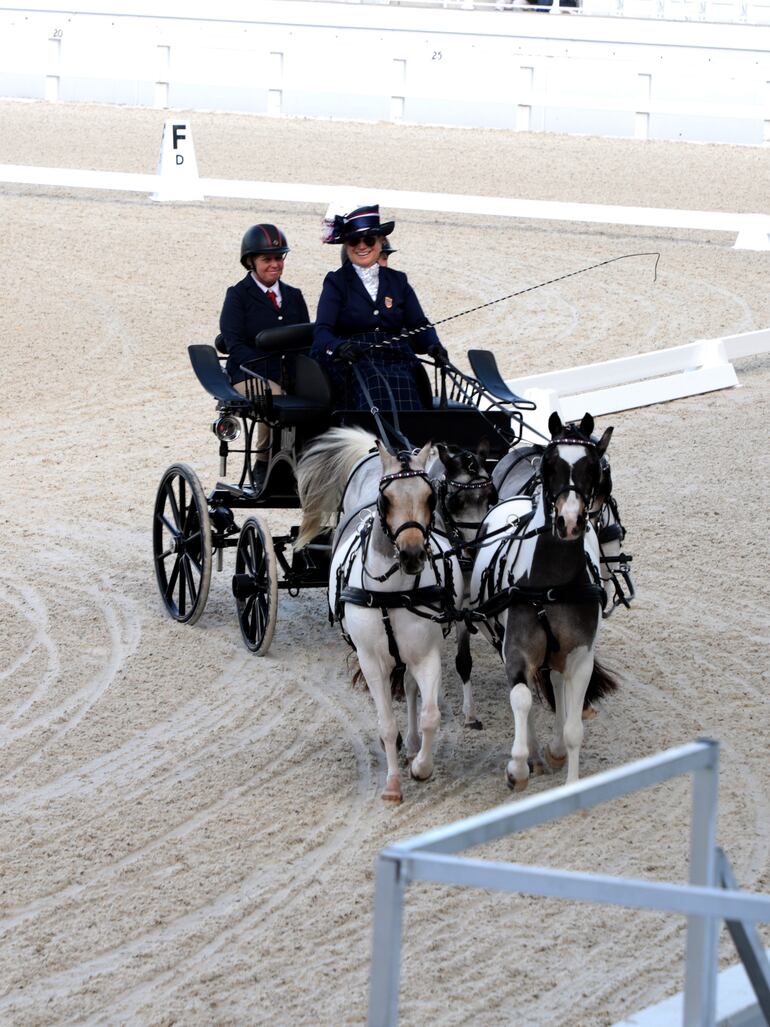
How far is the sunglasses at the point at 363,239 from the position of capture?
670cm

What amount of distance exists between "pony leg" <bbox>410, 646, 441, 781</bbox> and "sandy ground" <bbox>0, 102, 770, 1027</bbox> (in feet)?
0.45

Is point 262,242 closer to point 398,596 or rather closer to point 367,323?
point 367,323

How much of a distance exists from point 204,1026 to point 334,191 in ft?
42.9

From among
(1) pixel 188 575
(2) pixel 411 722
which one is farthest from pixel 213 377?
(2) pixel 411 722

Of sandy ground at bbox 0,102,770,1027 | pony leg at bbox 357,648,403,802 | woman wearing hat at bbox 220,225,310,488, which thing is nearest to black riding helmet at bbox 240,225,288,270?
woman wearing hat at bbox 220,225,310,488

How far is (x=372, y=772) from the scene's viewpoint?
5.62 metres

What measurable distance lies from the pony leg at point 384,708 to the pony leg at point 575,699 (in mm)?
588

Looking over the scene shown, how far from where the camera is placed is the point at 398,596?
5.25 m

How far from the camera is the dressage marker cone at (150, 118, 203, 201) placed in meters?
16.7

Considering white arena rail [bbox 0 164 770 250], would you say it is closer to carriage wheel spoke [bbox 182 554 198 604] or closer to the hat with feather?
the hat with feather

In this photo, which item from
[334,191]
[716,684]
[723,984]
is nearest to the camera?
[723,984]

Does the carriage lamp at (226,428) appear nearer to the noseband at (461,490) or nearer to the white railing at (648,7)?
the noseband at (461,490)

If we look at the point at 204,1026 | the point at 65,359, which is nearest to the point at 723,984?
the point at 204,1026

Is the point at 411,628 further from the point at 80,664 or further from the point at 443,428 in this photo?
the point at 80,664
